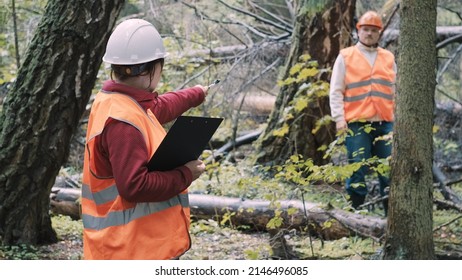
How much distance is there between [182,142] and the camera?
3043 millimetres

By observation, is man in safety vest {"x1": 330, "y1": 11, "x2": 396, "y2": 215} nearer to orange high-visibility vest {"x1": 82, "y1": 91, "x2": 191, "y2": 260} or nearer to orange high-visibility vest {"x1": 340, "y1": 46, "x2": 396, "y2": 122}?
orange high-visibility vest {"x1": 340, "y1": 46, "x2": 396, "y2": 122}

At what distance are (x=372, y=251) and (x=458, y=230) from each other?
114 centimetres

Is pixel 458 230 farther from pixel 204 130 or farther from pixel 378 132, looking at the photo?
pixel 204 130

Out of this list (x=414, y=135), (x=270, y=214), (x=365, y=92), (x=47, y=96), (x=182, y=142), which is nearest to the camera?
(x=182, y=142)

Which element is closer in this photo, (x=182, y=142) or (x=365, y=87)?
(x=182, y=142)

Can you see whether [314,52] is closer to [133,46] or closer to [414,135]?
[414,135]

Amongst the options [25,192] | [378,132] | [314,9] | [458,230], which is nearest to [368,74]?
[378,132]

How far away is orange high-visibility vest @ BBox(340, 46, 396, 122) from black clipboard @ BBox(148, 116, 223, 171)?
3926 millimetres

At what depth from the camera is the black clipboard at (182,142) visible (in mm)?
2949

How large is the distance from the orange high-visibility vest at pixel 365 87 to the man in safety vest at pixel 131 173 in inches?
156

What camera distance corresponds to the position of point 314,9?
6.16 metres

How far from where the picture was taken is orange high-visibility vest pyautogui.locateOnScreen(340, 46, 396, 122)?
6.87 meters

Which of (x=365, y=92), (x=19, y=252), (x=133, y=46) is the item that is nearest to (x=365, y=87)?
(x=365, y=92)

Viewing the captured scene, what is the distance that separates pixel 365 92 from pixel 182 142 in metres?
4.19
